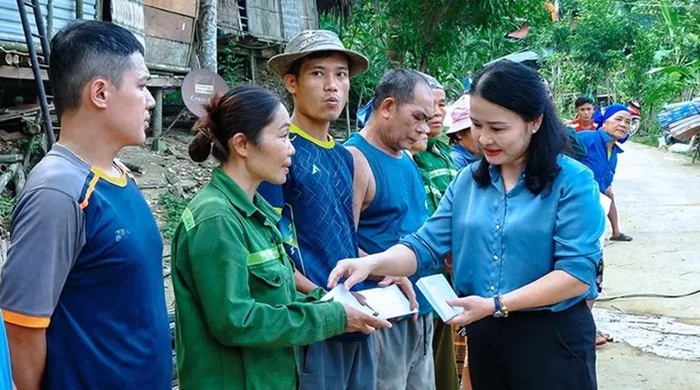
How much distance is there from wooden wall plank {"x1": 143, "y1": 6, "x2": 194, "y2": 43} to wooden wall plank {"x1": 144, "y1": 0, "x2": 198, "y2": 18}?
0.06m

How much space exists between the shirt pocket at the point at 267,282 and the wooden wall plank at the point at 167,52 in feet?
33.0

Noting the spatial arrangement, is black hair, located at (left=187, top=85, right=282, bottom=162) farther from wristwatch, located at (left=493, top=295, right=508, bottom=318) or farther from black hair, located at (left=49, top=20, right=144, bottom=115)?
wristwatch, located at (left=493, top=295, right=508, bottom=318)

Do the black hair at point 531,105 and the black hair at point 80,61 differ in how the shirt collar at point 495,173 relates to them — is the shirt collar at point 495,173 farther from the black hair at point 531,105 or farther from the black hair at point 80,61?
the black hair at point 80,61

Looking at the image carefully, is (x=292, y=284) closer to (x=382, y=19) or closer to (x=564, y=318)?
(x=564, y=318)

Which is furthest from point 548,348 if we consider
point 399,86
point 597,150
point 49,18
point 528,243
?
point 49,18

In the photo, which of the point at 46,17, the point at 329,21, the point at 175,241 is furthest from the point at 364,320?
the point at 329,21

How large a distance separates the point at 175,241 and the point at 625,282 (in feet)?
19.0

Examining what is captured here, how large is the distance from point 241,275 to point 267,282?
136 mm

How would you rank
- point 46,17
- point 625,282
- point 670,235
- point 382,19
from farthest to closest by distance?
1. point 382,19
2. point 670,235
3. point 46,17
4. point 625,282

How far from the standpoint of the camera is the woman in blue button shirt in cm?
215

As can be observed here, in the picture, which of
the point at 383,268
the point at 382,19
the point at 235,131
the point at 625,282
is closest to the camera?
the point at 235,131

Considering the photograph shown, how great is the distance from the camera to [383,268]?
2.47 metres

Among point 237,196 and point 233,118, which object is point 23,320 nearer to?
point 237,196

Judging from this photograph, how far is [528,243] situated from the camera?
220cm
